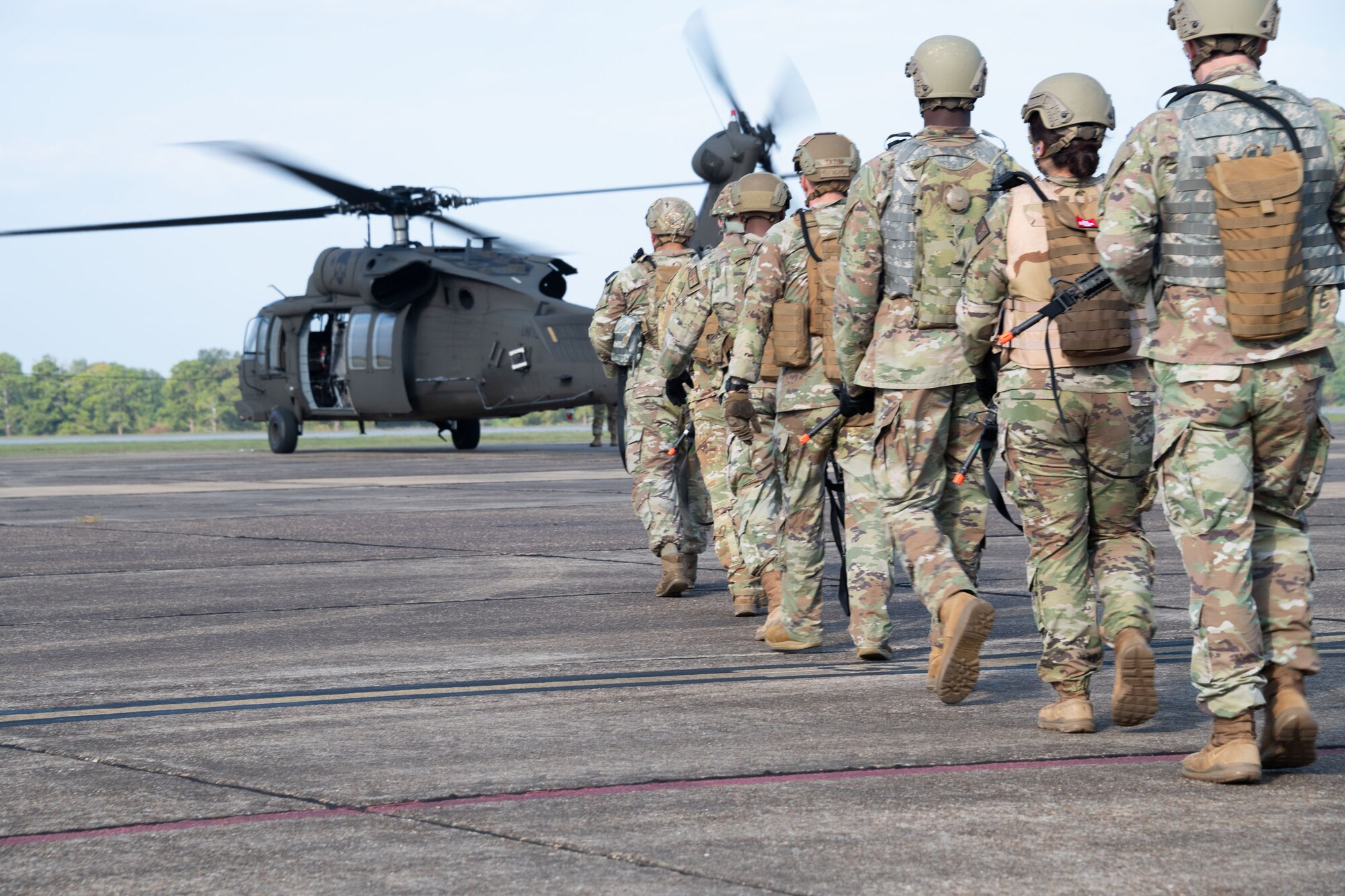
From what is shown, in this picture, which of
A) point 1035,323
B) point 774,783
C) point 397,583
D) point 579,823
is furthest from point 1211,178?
point 397,583

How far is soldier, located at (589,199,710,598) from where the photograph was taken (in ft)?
29.2

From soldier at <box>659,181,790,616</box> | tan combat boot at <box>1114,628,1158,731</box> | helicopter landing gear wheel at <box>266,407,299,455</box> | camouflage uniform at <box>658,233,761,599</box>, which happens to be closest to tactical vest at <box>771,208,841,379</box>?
soldier at <box>659,181,790,616</box>

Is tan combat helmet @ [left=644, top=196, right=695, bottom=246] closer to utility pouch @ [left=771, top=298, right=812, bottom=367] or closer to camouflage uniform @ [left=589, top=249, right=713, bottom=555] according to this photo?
camouflage uniform @ [left=589, top=249, right=713, bottom=555]

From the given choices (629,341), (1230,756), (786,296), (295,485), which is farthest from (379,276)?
(1230,756)

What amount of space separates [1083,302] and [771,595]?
2.85m

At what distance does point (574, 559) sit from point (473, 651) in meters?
3.72

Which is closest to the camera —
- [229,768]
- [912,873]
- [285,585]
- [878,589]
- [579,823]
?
→ [912,873]

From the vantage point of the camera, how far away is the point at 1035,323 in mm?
5031

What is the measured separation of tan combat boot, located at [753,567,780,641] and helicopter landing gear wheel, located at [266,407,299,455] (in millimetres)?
21445

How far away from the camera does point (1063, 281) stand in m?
4.98

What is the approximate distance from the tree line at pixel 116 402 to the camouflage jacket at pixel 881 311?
65.8 meters

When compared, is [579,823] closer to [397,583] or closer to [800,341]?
[800,341]

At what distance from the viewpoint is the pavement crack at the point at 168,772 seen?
4219 mm

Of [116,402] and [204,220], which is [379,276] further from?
[116,402]
